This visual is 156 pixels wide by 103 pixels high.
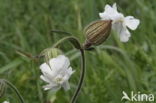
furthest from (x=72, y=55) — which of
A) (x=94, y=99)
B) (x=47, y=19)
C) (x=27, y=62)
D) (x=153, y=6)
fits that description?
(x=153, y=6)

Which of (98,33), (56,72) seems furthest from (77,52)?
(56,72)

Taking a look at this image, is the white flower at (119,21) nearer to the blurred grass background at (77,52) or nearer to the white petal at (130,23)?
the white petal at (130,23)

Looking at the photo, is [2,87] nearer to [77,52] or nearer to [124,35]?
[124,35]

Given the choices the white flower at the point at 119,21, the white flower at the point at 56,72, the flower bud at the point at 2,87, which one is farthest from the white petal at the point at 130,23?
the flower bud at the point at 2,87

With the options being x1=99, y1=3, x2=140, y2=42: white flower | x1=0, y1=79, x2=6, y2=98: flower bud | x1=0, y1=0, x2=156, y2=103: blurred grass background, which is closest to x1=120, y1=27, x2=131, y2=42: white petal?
x1=99, y1=3, x2=140, y2=42: white flower

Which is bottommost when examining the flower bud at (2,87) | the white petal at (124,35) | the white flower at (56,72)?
the flower bud at (2,87)

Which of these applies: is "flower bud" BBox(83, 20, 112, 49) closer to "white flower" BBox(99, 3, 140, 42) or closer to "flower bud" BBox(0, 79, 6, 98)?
"white flower" BBox(99, 3, 140, 42)
